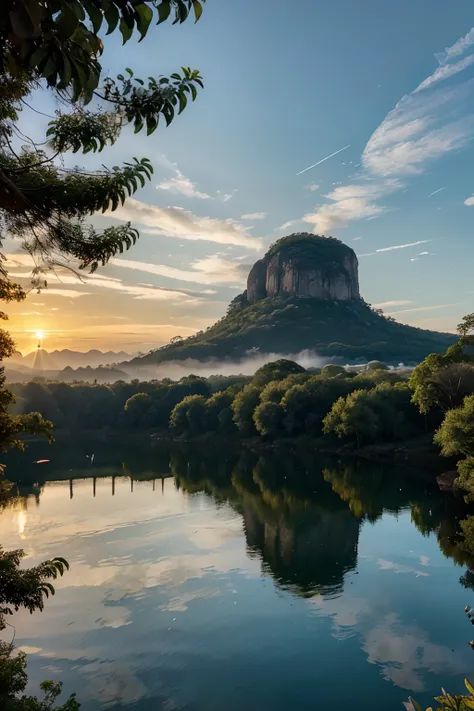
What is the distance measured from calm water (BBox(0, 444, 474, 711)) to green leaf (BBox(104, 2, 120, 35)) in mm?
23597

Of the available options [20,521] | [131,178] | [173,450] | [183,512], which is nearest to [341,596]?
[183,512]

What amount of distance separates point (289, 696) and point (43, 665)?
12.0 metres

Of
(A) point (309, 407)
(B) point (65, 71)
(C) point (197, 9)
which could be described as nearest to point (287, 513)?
(A) point (309, 407)

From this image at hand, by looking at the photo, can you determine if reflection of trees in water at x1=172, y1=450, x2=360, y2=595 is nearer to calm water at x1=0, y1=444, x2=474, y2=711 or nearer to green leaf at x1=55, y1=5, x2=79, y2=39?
calm water at x1=0, y1=444, x2=474, y2=711

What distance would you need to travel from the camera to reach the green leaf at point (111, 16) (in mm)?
4318

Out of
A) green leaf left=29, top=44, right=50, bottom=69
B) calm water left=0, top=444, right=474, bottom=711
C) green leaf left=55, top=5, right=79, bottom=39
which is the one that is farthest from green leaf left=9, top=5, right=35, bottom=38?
calm water left=0, top=444, right=474, bottom=711

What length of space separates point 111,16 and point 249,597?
107ft

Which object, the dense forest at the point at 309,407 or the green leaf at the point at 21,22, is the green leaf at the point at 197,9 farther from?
the dense forest at the point at 309,407

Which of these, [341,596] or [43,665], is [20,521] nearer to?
[43,665]

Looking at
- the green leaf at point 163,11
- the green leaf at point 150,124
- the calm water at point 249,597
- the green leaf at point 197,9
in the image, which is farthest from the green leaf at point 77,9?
the calm water at point 249,597

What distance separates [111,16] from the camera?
170 inches

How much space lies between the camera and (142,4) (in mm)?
4438

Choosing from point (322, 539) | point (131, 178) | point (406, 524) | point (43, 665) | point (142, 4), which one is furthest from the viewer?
point (406, 524)

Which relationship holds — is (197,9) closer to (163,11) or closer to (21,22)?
(163,11)
